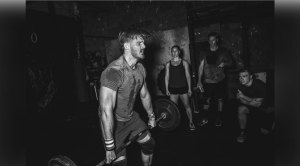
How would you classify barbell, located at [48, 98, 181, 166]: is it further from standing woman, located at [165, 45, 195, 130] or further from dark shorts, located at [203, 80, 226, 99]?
dark shorts, located at [203, 80, 226, 99]

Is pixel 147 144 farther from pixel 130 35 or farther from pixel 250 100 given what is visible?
pixel 250 100

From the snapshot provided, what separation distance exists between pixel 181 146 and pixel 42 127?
3343mm

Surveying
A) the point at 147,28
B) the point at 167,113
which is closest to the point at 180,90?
the point at 167,113

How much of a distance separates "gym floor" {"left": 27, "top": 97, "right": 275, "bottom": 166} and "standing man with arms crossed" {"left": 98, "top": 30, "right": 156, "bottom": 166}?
67cm

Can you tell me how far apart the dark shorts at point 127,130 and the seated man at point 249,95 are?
1477 mm

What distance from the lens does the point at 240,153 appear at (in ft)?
8.54

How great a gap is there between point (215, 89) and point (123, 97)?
2.00 m

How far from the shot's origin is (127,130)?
2.12 meters

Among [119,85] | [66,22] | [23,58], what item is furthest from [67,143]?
[66,22]

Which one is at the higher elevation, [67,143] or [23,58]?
[23,58]

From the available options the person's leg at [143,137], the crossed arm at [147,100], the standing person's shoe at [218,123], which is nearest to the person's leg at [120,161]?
the person's leg at [143,137]

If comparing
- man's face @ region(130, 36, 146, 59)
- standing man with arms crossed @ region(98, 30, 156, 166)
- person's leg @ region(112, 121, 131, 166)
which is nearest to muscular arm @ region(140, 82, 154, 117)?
standing man with arms crossed @ region(98, 30, 156, 166)

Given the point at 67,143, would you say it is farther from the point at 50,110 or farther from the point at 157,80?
the point at 157,80

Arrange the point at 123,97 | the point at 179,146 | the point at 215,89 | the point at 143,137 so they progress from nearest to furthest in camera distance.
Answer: the point at 123,97 → the point at 143,137 → the point at 179,146 → the point at 215,89
